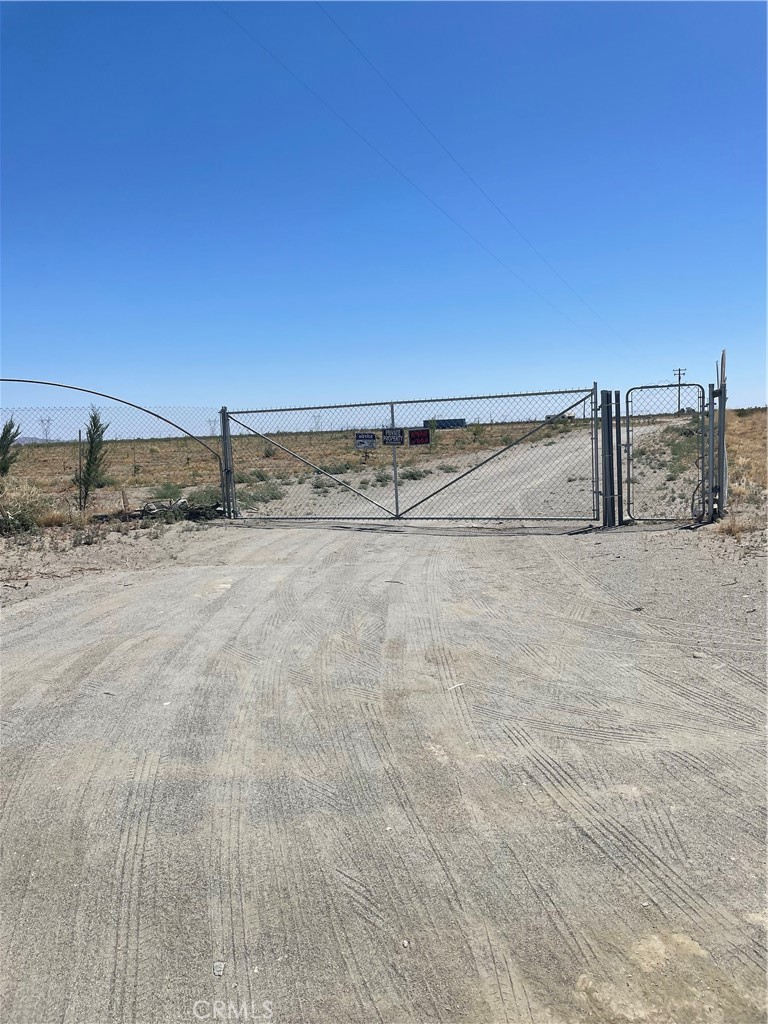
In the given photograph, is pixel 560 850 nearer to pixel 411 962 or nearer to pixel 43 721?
pixel 411 962

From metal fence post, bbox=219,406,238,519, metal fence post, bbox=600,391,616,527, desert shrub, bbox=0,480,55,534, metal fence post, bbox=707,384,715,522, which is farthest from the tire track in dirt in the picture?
desert shrub, bbox=0,480,55,534

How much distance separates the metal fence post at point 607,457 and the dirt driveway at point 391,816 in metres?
4.68

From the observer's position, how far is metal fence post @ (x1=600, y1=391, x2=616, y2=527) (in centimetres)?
1223

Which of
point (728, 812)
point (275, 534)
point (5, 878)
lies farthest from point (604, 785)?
point (275, 534)

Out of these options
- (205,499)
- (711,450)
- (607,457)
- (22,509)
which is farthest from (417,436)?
(22,509)

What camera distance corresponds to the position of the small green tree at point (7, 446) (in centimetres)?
1507

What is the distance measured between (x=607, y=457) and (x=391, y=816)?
9437 mm

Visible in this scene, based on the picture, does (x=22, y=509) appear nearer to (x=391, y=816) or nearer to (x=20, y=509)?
(x=20, y=509)

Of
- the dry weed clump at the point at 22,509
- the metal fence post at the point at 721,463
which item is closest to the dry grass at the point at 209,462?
the dry weed clump at the point at 22,509

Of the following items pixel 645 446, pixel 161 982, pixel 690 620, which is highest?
pixel 645 446

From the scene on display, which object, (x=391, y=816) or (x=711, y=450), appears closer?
(x=391, y=816)

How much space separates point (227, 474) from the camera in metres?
15.3

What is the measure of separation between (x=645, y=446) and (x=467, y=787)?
30978mm

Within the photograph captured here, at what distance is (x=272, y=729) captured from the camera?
5.05 meters
